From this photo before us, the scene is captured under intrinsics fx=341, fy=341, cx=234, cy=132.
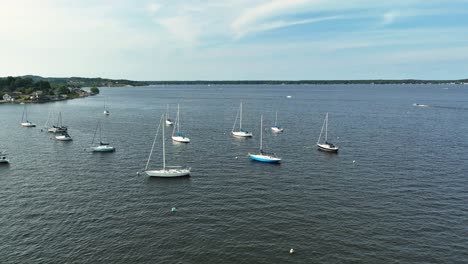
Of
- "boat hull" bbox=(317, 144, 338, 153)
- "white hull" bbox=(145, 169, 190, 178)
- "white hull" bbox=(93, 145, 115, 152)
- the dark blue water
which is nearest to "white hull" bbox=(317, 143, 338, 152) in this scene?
"boat hull" bbox=(317, 144, 338, 153)

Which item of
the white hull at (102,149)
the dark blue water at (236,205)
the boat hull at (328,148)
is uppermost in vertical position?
the boat hull at (328,148)

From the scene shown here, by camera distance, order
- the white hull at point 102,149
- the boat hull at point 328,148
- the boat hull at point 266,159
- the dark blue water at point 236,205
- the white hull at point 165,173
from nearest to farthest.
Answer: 1. the dark blue water at point 236,205
2. the white hull at point 165,173
3. the boat hull at point 266,159
4. the white hull at point 102,149
5. the boat hull at point 328,148

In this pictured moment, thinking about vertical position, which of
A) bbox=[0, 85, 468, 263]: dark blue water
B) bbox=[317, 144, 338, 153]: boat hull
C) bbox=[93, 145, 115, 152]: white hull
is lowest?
bbox=[0, 85, 468, 263]: dark blue water

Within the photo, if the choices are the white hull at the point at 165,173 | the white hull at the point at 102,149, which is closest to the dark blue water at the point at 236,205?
the white hull at the point at 165,173

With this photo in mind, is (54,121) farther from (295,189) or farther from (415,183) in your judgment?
(415,183)

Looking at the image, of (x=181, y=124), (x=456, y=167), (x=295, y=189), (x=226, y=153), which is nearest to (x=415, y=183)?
(x=456, y=167)

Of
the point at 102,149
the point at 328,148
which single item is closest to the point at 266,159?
the point at 328,148

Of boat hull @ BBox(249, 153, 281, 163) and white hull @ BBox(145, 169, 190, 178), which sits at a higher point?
boat hull @ BBox(249, 153, 281, 163)

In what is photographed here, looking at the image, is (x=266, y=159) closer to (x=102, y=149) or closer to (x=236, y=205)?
(x=236, y=205)

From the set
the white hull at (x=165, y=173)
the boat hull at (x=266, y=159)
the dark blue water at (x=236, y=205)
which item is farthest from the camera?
the boat hull at (x=266, y=159)

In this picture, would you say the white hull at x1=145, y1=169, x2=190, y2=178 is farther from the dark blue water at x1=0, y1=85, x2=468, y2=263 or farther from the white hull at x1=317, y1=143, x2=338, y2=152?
the white hull at x1=317, y1=143, x2=338, y2=152

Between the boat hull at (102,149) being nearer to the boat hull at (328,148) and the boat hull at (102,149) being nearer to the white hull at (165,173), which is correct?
the white hull at (165,173)
